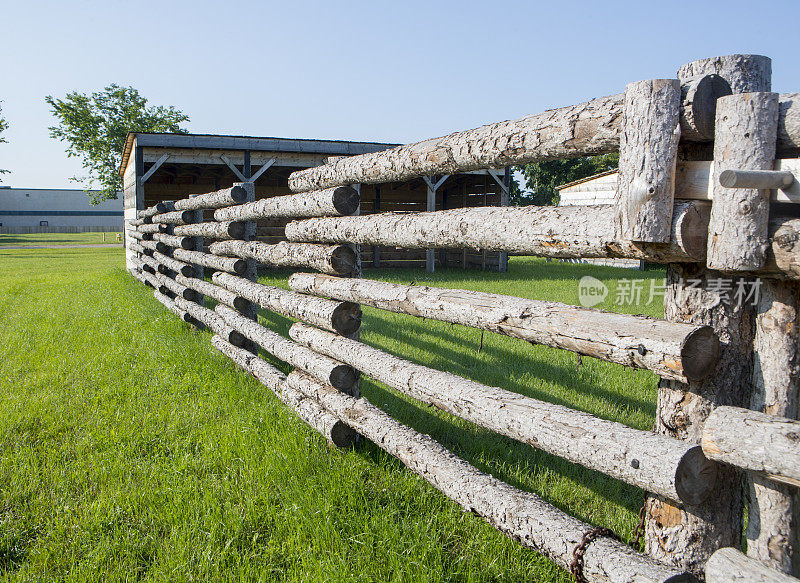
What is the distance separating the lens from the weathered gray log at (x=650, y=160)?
194cm

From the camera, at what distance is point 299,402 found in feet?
14.8

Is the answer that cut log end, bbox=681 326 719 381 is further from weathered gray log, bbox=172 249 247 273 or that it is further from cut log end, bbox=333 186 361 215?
weathered gray log, bbox=172 249 247 273

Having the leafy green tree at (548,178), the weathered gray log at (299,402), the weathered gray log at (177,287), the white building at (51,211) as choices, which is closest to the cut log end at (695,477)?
the weathered gray log at (299,402)

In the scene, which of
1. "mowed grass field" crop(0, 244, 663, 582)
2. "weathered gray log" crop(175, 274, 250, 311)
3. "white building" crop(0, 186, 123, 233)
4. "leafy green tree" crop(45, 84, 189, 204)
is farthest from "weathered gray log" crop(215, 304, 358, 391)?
"white building" crop(0, 186, 123, 233)

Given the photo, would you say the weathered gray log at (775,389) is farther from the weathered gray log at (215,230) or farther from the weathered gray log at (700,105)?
the weathered gray log at (215,230)

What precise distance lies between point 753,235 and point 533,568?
182 cm

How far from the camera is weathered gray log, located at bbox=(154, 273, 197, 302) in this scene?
28.8 feet

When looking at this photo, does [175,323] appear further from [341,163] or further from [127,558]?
[127,558]

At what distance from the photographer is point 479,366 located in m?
6.30

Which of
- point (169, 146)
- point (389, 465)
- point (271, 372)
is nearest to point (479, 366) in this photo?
point (271, 372)

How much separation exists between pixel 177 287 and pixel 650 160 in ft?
28.8

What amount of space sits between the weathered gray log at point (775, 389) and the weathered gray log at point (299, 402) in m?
2.55

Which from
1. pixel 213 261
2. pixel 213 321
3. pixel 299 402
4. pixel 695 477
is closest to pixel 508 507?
pixel 695 477

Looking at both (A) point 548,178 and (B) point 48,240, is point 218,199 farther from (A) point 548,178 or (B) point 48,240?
(B) point 48,240
